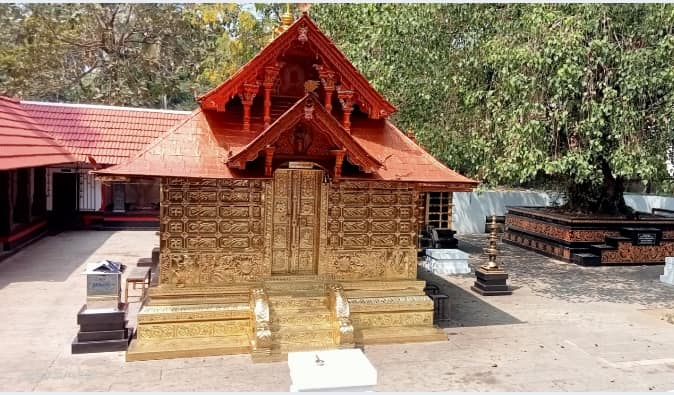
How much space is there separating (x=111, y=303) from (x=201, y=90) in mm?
25268

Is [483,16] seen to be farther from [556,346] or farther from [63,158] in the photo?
[63,158]

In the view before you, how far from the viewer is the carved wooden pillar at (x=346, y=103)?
8656 mm

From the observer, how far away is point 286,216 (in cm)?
866

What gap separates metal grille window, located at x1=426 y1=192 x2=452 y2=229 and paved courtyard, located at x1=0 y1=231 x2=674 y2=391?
4.05m

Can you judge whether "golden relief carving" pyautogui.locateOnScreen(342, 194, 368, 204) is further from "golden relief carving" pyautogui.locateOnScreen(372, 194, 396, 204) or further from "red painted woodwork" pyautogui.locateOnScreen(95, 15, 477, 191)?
"red painted woodwork" pyautogui.locateOnScreen(95, 15, 477, 191)

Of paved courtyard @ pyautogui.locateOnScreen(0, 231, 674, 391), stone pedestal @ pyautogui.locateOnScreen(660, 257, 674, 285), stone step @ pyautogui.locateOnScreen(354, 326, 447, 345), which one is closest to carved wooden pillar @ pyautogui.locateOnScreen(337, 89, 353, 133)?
stone step @ pyautogui.locateOnScreen(354, 326, 447, 345)

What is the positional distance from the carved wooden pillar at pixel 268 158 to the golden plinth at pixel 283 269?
1.27 ft

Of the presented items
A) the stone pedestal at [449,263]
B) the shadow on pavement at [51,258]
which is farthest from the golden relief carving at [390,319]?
the shadow on pavement at [51,258]

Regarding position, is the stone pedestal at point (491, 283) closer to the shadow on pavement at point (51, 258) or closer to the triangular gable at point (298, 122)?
the triangular gable at point (298, 122)

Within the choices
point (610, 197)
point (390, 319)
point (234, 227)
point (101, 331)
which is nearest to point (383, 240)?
point (390, 319)

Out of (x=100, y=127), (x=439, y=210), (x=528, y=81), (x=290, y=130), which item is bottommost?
(x=439, y=210)

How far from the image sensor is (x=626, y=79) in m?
10.4

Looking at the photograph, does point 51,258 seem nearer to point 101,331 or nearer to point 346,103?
point 101,331

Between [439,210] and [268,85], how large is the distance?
33.8ft
